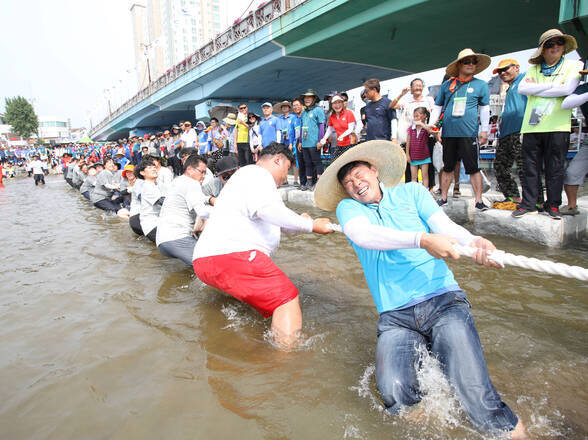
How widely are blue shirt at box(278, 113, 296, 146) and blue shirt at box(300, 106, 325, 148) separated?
2.62ft

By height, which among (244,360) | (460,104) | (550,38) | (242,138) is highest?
(550,38)

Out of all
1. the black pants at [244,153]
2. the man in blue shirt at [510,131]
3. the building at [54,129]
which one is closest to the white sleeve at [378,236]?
the man in blue shirt at [510,131]

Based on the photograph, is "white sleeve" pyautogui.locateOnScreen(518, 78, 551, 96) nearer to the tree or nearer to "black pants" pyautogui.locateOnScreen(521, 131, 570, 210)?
"black pants" pyautogui.locateOnScreen(521, 131, 570, 210)

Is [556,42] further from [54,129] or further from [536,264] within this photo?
[54,129]

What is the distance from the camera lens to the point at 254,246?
2.86m

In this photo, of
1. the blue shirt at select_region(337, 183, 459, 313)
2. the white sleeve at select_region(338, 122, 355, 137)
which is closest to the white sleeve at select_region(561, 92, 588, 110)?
the blue shirt at select_region(337, 183, 459, 313)

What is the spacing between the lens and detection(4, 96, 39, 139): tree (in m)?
63.7

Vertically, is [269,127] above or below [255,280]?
above

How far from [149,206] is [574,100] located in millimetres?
5567

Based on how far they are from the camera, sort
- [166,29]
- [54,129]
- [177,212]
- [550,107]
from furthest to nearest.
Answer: [54,129]
[166,29]
[177,212]
[550,107]

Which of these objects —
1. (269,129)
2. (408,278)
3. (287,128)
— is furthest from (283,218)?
(269,129)

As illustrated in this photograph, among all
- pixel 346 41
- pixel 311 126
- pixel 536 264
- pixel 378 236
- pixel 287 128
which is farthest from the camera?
pixel 346 41

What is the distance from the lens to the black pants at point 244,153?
34.2 feet

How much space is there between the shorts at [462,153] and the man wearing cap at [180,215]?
3.52 metres
